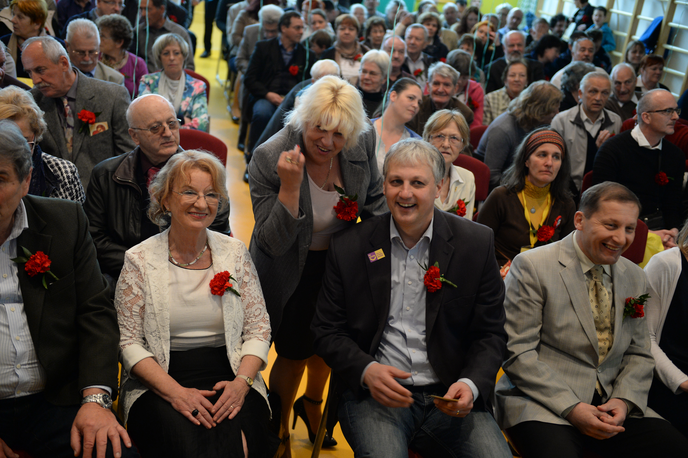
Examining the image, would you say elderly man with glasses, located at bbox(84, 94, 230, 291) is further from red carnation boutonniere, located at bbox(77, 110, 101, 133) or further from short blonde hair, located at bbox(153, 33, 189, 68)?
short blonde hair, located at bbox(153, 33, 189, 68)

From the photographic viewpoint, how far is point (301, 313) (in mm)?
2480

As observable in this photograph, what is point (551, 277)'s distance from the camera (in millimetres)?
2217

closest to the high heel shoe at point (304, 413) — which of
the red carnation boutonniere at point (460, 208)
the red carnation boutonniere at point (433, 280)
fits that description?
the red carnation boutonniere at point (433, 280)

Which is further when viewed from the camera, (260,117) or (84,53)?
(260,117)

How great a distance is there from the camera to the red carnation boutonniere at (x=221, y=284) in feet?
6.72

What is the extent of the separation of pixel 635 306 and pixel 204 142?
2.39 m

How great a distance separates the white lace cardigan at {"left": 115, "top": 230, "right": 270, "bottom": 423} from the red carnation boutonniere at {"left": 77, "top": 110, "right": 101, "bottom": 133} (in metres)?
1.56

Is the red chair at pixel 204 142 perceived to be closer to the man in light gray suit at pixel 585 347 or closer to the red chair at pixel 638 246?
the man in light gray suit at pixel 585 347

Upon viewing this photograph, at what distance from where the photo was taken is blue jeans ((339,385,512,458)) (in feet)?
6.29

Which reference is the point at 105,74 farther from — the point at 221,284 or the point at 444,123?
the point at 221,284

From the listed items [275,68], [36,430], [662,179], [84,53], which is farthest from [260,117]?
[36,430]

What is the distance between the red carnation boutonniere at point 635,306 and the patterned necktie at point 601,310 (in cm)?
6

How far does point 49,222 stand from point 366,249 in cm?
108

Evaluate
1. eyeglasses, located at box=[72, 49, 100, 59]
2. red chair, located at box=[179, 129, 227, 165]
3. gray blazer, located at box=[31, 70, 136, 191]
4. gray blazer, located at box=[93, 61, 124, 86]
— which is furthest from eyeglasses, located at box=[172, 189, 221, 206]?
gray blazer, located at box=[93, 61, 124, 86]
